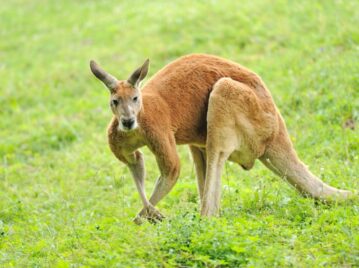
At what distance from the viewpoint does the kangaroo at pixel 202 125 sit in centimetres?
686

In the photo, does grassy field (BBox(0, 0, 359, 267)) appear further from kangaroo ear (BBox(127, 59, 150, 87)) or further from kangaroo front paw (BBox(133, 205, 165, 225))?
kangaroo ear (BBox(127, 59, 150, 87))

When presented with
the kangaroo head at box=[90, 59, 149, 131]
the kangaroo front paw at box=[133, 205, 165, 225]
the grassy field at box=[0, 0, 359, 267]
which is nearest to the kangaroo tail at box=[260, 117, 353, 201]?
the grassy field at box=[0, 0, 359, 267]

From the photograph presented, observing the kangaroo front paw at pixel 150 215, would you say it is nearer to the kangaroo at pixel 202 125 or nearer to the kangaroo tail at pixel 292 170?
the kangaroo at pixel 202 125

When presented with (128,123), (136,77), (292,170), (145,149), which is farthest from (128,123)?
(145,149)

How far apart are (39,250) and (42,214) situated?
1.93 meters

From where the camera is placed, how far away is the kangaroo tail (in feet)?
22.8

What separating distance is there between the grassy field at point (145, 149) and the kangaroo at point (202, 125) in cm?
28

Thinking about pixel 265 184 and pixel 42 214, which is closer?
pixel 265 184

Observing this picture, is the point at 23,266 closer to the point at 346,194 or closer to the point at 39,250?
the point at 39,250

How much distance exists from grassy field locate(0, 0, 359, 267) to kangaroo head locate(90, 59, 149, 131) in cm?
96

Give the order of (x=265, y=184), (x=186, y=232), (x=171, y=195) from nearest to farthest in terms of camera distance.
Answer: (x=186, y=232) → (x=265, y=184) → (x=171, y=195)

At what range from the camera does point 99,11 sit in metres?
18.7

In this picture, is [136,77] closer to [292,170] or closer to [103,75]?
[103,75]

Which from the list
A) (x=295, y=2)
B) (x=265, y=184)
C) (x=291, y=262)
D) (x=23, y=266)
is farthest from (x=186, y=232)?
(x=295, y=2)
